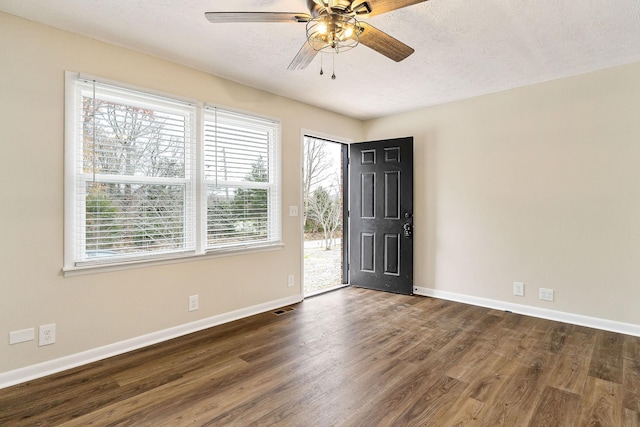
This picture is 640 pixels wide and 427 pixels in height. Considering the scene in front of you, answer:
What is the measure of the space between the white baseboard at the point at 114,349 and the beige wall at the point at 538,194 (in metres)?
2.50

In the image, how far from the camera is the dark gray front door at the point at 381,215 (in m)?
4.45

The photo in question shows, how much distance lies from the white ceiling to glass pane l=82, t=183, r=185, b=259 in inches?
46.4

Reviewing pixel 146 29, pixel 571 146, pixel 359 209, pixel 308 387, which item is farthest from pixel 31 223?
pixel 571 146

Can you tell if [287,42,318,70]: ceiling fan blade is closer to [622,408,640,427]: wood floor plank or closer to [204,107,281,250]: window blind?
[204,107,281,250]: window blind

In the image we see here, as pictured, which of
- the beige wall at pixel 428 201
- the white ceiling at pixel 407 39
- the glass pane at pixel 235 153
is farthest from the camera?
the glass pane at pixel 235 153

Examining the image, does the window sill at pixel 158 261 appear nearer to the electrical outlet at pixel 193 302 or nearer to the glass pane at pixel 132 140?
the electrical outlet at pixel 193 302

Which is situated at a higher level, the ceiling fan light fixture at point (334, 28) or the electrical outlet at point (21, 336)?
the ceiling fan light fixture at point (334, 28)

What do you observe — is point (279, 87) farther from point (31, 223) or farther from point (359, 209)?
point (31, 223)

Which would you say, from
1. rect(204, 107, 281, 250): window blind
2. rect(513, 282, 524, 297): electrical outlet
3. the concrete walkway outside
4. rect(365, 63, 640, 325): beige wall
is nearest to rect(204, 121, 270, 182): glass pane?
rect(204, 107, 281, 250): window blind

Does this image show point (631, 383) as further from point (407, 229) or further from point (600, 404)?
point (407, 229)

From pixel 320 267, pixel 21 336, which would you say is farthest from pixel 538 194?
pixel 21 336

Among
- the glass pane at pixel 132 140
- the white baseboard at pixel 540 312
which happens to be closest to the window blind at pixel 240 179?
the glass pane at pixel 132 140

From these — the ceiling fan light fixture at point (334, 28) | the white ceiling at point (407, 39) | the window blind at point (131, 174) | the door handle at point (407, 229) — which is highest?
the white ceiling at point (407, 39)

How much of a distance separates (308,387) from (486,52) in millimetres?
2984
